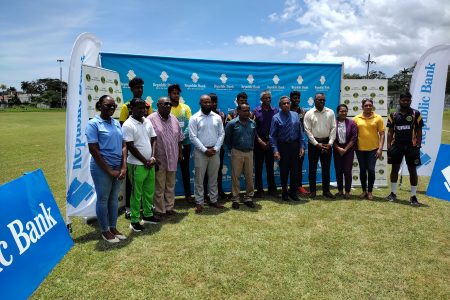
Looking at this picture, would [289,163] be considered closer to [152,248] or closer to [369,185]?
[369,185]

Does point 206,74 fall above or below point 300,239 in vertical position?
above

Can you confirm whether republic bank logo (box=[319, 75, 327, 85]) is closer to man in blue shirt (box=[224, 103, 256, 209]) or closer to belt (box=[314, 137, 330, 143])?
belt (box=[314, 137, 330, 143])

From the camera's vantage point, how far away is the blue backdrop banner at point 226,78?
6146mm

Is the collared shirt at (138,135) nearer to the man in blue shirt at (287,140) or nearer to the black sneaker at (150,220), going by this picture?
the black sneaker at (150,220)

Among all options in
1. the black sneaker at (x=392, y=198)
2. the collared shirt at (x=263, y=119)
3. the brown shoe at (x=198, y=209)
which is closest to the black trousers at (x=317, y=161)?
the collared shirt at (x=263, y=119)

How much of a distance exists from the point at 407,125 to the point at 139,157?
4.85 metres

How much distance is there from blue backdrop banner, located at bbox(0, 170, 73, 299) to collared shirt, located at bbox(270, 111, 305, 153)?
3.91 m

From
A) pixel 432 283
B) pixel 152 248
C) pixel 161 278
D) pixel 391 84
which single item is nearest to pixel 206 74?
pixel 152 248

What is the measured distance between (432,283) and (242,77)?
191 inches

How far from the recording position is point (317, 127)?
21.1 feet

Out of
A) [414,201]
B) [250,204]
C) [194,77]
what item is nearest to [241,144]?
[250,204]

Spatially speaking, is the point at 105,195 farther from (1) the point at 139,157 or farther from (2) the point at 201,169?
(2) the point at 201,169

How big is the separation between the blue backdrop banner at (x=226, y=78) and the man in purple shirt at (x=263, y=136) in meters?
0.63

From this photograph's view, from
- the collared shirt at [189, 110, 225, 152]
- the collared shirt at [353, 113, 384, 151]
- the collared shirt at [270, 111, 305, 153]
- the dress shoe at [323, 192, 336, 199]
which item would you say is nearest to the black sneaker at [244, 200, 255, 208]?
the collared shirt at [270, 111, 305, 153]
